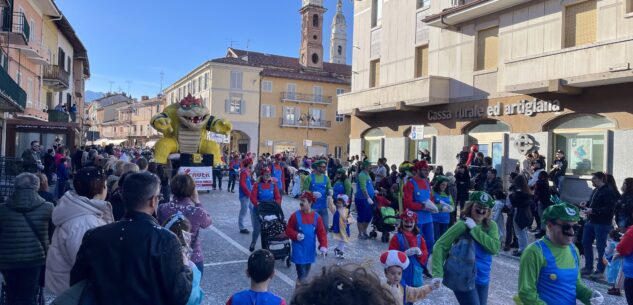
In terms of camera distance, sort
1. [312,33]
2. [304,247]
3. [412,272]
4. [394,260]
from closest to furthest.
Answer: [394,260] < [412,272] < [304,247] < [312,33]

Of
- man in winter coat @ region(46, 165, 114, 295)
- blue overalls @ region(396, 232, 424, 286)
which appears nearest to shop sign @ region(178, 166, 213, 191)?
blue overalls @ region(396, 232, 424, 286)

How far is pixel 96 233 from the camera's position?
2502 millimetres

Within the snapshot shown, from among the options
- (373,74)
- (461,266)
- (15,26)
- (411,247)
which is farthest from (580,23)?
(15,26)

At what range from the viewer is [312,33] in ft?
204

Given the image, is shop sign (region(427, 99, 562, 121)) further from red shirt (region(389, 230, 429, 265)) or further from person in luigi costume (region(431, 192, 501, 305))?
person in luigi costume (region(431, 192, 501, 305))

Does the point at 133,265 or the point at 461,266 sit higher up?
the point at 133,265

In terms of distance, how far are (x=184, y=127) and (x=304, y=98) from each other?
36.8m

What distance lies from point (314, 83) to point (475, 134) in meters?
32.9

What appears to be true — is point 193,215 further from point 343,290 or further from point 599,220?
point 599,220

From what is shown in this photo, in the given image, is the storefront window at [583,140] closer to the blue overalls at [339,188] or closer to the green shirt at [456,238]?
the blue overalls at [339,188]

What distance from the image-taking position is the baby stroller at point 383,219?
31.6 feet

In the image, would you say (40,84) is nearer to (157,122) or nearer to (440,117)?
(157,122)

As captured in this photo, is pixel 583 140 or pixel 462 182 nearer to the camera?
pixel 462 182

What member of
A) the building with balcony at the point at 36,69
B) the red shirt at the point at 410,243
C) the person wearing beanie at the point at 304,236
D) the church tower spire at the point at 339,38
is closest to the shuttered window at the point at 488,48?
the person wearing beanie at the point at 304,236
